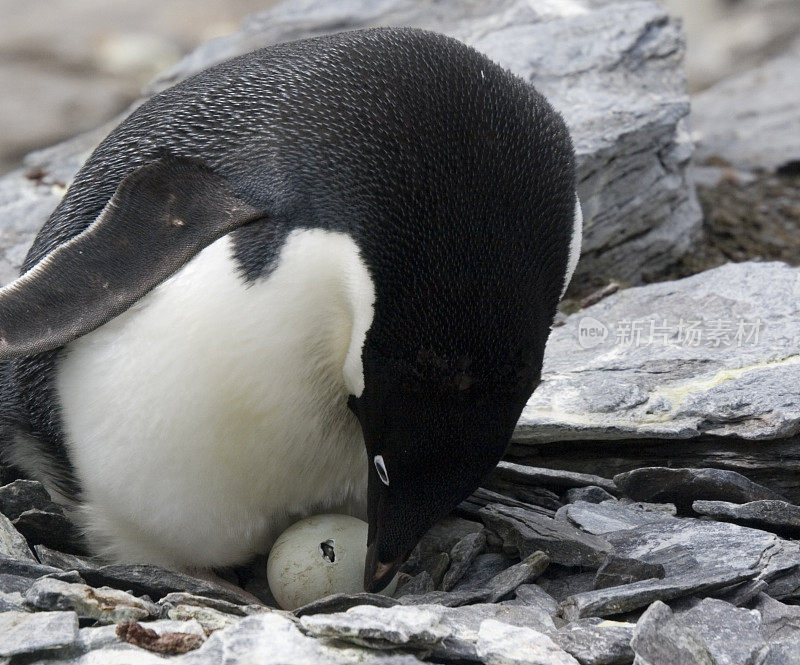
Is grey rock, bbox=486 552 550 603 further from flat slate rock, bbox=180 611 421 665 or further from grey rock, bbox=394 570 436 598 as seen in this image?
flat slate rock, bbox=180 611 421 665

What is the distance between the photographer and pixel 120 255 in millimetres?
2121

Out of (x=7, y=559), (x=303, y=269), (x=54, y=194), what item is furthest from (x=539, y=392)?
(x=54, y=194)

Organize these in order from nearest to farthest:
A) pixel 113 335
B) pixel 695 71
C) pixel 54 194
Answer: pixel 113 335, pixel 54 194, pixel 695 71

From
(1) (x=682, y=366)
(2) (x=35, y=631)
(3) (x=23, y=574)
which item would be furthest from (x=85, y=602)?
(1) (x=682, y=366)

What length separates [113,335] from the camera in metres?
2.17

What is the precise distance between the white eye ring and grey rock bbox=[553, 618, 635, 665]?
45 cm

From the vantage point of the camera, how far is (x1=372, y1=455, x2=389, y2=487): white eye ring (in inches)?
84.7

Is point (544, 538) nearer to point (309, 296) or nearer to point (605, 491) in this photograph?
point (605, 491)

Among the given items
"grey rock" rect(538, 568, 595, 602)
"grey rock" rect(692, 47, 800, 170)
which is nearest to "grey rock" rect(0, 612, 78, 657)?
"grey rock" rect(538, 568, 595, 602)

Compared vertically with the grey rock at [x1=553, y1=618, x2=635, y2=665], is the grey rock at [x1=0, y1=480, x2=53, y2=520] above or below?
above

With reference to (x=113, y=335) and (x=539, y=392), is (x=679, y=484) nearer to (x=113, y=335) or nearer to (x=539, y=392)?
(x=539, y=392)

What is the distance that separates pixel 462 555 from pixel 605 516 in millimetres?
370

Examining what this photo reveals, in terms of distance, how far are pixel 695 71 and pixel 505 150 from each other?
645cm

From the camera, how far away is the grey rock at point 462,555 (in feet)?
7.76
